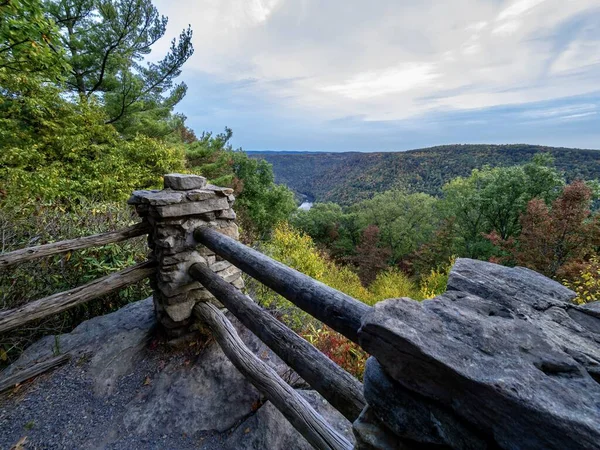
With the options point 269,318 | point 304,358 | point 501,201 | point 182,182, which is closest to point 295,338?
point 304,358

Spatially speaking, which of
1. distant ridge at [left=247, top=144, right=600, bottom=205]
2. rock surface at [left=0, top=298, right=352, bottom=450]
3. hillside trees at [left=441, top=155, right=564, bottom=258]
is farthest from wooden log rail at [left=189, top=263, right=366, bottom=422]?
distant ridge at [left=247, top=144, right=600, bottom=205]

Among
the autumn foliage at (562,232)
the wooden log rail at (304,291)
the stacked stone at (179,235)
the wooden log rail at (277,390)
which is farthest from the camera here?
the autumn foliage at (562,232)

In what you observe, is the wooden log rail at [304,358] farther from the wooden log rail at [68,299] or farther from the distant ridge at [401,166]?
the distant ridge at [401,166]

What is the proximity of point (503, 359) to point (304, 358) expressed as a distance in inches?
44.3

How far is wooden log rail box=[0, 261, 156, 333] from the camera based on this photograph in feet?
6.91

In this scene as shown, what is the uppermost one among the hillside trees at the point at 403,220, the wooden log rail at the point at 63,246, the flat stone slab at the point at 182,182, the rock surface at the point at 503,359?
the flat stone slab at the point at 182,182

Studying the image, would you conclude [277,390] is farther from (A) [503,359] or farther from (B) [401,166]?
(B) [401,166]

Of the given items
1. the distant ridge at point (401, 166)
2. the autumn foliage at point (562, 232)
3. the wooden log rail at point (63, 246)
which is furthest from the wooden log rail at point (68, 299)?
the distant ridge at point (401, 166)

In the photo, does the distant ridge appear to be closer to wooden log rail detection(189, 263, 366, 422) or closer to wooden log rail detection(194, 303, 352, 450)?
wooden log rail detection(194, 303, 352, 450)

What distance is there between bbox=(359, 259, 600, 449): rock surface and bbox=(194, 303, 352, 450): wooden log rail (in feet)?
2.87

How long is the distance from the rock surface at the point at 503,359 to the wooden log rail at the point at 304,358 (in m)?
0.60

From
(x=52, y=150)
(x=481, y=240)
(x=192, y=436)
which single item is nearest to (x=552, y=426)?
(x=192, y=436)

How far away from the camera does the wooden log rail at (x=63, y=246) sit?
2.12m

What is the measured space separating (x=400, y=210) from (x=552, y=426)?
27.0 m
